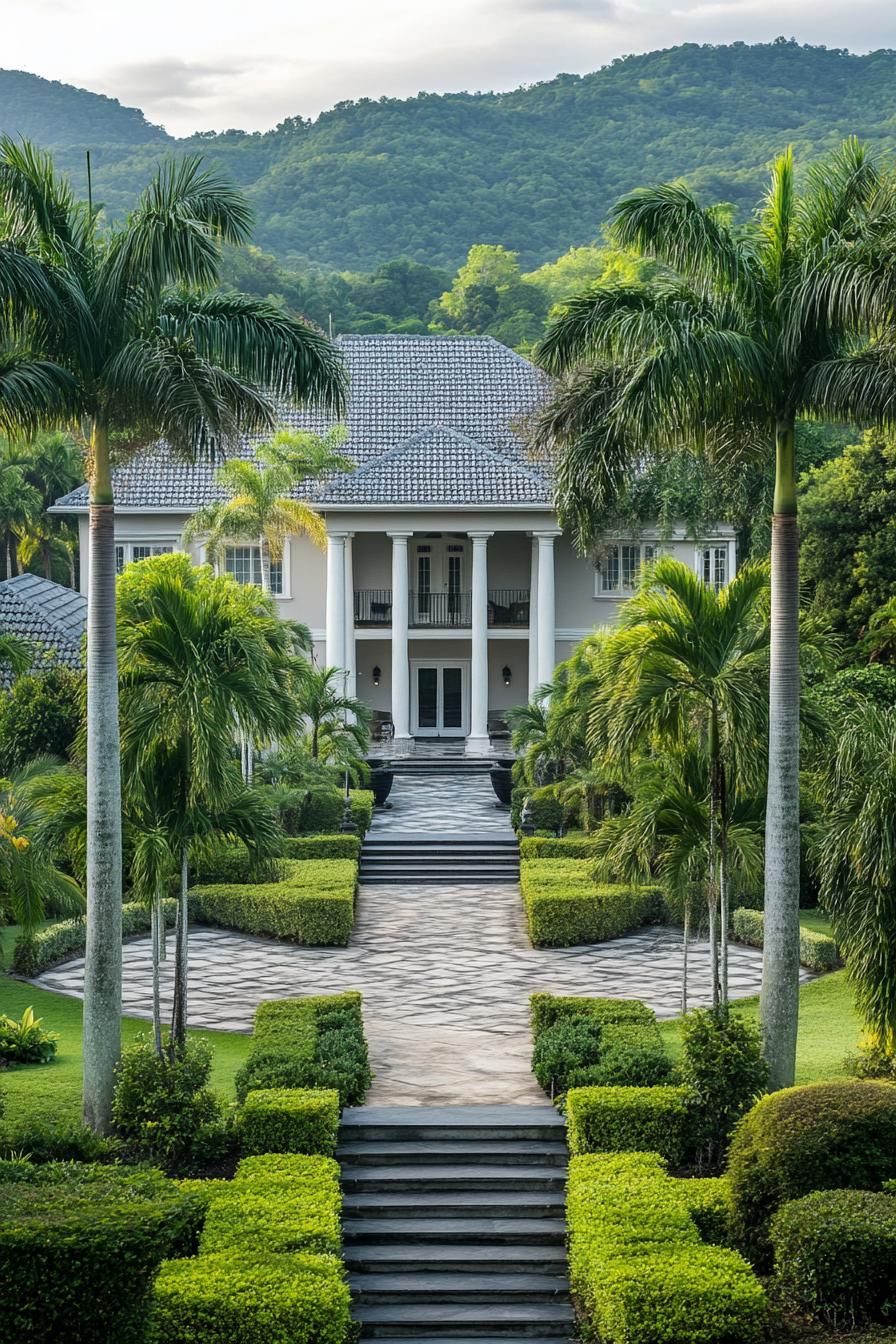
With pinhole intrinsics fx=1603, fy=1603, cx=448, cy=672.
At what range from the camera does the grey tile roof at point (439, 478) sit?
37.3 meters

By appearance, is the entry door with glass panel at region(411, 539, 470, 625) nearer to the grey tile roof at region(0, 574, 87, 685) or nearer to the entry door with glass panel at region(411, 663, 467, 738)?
the entry door with glass panel at region(411, 663, 467, 738)

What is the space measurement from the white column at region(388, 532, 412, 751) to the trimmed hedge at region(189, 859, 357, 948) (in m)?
14.0

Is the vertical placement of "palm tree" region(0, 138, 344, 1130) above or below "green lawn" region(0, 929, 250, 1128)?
above

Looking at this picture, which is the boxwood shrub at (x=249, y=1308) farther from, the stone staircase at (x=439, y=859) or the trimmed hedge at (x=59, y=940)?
the stone staircase at (x=439, y=859)

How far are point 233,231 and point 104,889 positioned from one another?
5569 millimetres

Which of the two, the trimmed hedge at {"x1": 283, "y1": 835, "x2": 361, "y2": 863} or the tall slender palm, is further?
the trimmed hedge at {"x1": 283, "y1": 835, "x2": 361, "y2": 863}

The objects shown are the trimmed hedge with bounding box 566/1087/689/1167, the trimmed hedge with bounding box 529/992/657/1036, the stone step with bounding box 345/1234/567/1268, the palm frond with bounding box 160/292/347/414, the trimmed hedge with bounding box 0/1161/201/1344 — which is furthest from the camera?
the trimmed hedge with bounding box 529/992/657/1036

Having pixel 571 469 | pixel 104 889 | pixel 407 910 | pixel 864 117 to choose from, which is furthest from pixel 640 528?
pixel 864 117

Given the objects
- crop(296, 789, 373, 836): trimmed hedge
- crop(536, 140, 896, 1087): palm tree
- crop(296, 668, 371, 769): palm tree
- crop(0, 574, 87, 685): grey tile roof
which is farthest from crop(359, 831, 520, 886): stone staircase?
crop(536, 140, 896, 1087): palm tree

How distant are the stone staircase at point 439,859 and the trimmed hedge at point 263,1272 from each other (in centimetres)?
1417

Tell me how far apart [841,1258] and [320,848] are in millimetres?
16161

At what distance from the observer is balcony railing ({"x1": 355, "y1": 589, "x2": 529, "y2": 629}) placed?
40.3 metres

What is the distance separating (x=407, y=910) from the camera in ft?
78.1

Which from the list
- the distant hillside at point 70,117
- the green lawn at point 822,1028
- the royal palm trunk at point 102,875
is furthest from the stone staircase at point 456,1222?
the distant hillside at point 70,117
